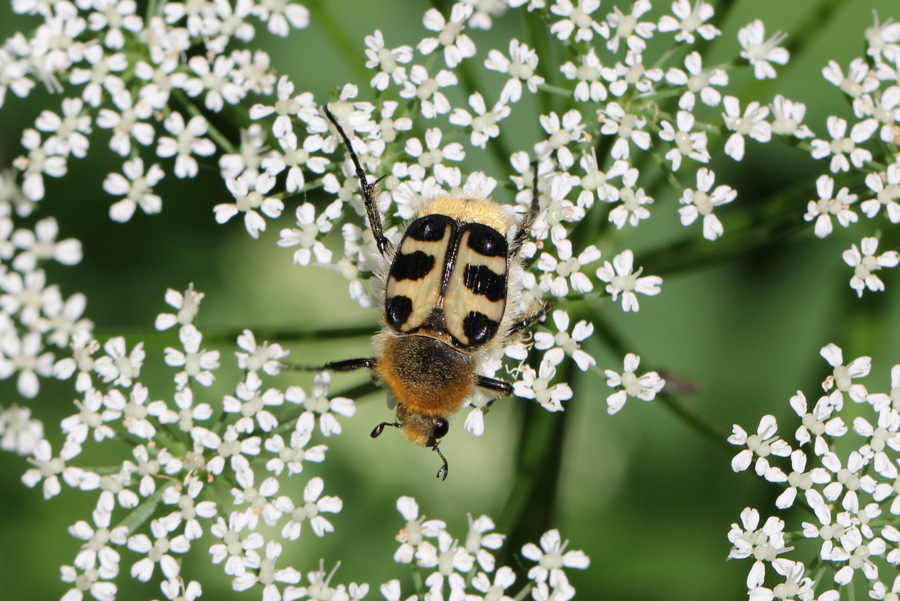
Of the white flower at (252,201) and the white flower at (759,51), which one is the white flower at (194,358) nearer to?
the white flower at (252,201)

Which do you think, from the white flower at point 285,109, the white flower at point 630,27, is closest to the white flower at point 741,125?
the white flower at point 630,27

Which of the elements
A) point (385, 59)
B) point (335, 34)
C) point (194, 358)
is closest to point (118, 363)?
point (194, 358)

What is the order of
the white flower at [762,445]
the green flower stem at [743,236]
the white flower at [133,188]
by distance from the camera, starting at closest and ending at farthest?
1. the white flower at [762,445]
2. the white flower at [133,188]
3. the green flower stem at [743,236]

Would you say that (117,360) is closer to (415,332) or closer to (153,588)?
(415,332)

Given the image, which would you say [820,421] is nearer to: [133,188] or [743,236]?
[743,236]

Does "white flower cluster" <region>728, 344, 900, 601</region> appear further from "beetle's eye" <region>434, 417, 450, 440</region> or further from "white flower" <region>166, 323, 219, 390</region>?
"white flower" <region>166, 323, 219, 390</region>

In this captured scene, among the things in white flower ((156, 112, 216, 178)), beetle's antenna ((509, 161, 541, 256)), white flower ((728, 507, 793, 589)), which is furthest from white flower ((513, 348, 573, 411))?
white flower ((156, 112, 216, 178))
